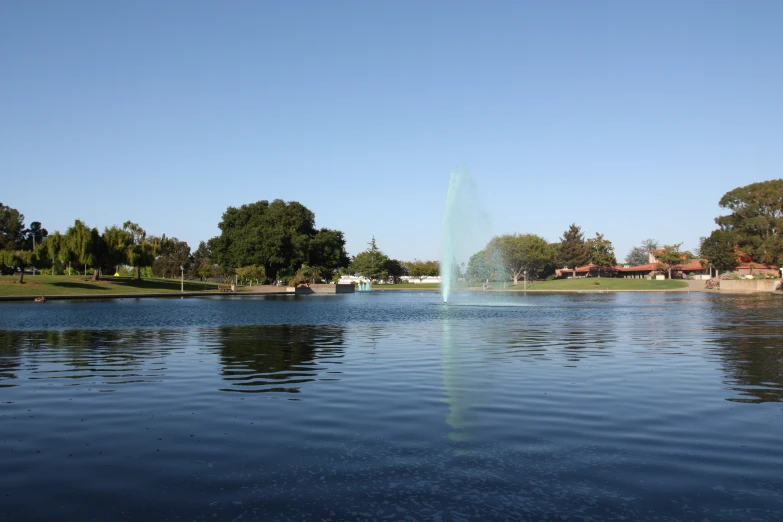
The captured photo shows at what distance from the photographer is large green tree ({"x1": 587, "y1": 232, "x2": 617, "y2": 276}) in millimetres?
145625

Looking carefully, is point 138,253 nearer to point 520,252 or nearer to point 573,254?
point 520,252

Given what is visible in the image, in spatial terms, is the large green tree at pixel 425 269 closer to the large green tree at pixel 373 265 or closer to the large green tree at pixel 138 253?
the large green tree at pixel 373 265

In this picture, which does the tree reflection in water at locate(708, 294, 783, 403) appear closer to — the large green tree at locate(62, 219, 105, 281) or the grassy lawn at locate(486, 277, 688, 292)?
the grassy lawn at locate(486, 277, 688, 292)

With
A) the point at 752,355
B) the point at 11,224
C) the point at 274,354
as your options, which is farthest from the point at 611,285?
the point at 11,224

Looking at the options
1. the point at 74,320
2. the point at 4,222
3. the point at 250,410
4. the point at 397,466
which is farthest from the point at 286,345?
the point at 4,222

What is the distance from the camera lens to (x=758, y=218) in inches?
4471

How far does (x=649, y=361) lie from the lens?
18875 mm

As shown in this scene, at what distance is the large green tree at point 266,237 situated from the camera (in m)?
105

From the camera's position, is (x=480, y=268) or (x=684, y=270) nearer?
(x=480, y=268)

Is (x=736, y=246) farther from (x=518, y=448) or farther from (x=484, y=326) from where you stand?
(x=518, y=448)

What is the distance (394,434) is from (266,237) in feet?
321

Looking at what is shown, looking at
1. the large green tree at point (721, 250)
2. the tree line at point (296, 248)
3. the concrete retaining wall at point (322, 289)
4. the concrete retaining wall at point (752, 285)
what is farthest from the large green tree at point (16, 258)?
the large green tree at point (721, 250)

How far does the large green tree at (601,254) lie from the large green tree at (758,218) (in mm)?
28116

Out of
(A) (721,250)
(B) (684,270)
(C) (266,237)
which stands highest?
(C) (266,237)
